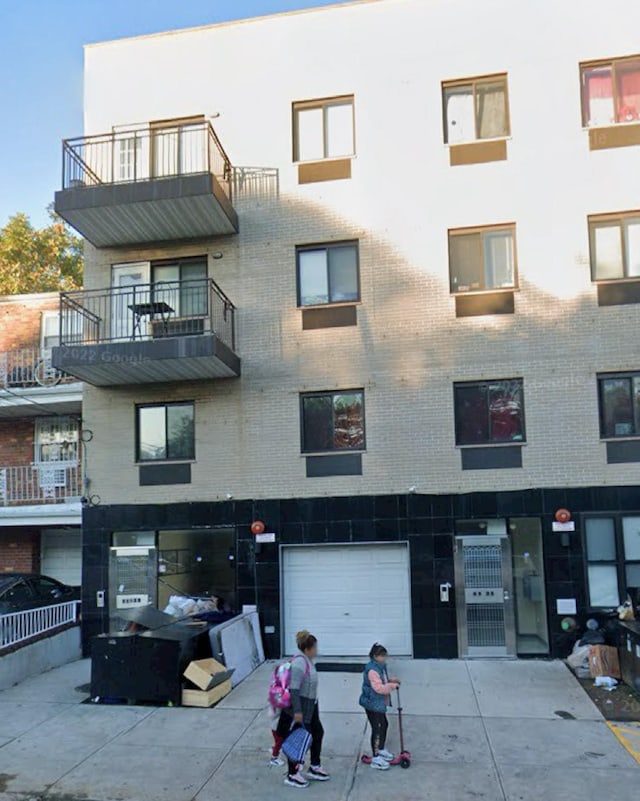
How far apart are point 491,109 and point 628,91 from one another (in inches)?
99.1

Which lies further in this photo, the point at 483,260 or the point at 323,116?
the point at 323,116

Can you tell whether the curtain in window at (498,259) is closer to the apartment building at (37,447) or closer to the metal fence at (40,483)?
the apartment building at (37,447)

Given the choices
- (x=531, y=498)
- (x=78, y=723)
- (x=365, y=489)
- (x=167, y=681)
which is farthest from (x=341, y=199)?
(x=78, y=723)

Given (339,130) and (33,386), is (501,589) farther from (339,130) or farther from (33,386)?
(33,386)

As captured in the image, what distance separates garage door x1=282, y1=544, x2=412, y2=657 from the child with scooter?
204 inches

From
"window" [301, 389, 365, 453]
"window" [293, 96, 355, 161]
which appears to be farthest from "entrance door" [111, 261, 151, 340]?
"window" [293, 96, 355, 161]

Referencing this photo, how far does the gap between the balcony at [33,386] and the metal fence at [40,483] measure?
51.2 inches

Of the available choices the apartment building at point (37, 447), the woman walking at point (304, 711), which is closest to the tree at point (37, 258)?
the apartment building at point (37, 447)

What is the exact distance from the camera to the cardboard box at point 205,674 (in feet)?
32.4

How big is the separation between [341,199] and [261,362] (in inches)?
142

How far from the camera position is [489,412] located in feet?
42.3

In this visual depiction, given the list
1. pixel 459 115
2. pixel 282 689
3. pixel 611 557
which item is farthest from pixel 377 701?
pixel 459 115

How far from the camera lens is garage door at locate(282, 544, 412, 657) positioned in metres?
12.7

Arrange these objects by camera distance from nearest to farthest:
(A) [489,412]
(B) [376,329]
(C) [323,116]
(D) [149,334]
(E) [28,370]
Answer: (A) [489,412], (B) [376,329], (C) [323,116], (D) [149,334], (E) [28,370]
